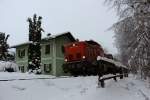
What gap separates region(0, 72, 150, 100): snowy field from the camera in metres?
16.8

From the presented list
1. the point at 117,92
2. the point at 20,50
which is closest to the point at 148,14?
the point at 117,92

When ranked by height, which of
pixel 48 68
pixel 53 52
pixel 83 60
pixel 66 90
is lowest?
pixel 66 90

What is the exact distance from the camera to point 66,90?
19.1 meters

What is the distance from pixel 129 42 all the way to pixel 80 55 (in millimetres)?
7852

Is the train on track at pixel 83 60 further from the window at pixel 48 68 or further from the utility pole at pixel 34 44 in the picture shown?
the window at pixel 48 68

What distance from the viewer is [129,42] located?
2342 centimetres

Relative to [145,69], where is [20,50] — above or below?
above

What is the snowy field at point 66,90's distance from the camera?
16844 millimetres

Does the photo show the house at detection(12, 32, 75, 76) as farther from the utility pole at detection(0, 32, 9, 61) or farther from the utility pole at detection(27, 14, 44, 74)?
the utility pole at detection(0, 32, 9, 61)

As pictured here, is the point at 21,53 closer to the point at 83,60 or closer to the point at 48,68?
the point at 48,68

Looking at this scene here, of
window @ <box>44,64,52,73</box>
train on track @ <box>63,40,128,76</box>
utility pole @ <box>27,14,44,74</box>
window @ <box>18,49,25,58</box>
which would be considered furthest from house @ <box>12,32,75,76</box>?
train on track @ <box>63,40,128,76</box>

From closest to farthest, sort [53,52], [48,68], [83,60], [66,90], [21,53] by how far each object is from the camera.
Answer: [66,90] < [83,60] < [53,52] < [48,68] < [21,53]

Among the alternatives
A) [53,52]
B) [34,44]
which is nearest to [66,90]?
[34,44]

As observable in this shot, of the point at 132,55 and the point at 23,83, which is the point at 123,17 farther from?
the point at 23,83
